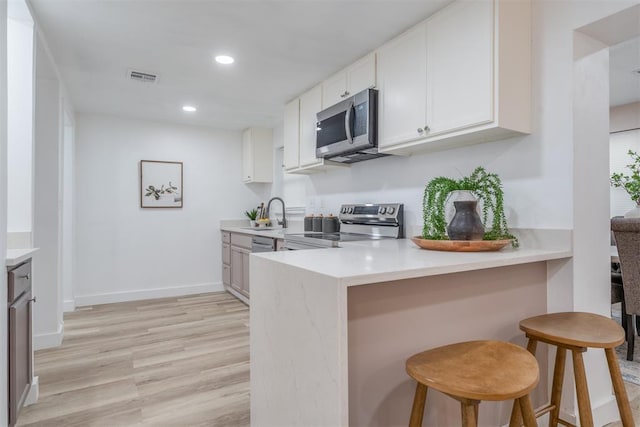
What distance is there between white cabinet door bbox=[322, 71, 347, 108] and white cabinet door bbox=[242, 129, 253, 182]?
2028 millimetres

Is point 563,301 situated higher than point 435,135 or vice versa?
point 435,135

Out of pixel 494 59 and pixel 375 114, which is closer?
pixel 494 59

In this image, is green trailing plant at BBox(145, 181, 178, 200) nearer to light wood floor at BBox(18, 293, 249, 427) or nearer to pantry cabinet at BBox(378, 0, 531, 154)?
light wood floor at BBox(18, 293, 249, 427)

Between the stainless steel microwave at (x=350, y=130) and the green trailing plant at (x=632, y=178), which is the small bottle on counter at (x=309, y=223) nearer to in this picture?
the stainless steel microwave at (x=350, y=130)

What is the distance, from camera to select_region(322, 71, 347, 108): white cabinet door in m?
A: 2.88

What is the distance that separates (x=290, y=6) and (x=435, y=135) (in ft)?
3.65

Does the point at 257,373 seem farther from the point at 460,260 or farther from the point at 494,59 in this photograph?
the point at 494,59

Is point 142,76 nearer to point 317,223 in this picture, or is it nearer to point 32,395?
point 317,223

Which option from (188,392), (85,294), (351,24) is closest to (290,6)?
(351,24)

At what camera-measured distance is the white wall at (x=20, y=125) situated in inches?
84.9

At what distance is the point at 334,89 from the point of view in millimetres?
3002

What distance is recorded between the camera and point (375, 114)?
8.36 ft

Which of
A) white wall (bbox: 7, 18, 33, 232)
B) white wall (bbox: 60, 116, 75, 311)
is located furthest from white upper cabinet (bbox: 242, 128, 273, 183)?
white wall (bbox: 7, 18, 33, 232)

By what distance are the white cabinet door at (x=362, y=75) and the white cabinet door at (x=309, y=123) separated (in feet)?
1.57
